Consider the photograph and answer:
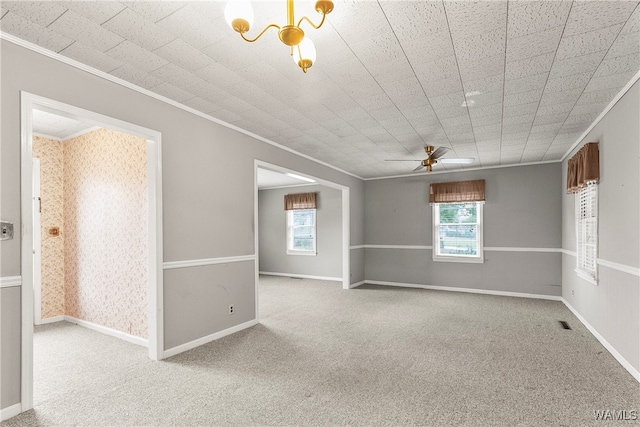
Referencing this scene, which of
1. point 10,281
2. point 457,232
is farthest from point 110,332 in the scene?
point 457,232

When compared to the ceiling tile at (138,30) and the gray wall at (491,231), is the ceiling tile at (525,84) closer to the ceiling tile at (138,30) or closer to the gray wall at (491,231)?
the ceiling tile at (138,30)

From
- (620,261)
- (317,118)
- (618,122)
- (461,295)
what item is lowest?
(461,295)

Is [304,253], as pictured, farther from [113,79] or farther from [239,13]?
[239,13]

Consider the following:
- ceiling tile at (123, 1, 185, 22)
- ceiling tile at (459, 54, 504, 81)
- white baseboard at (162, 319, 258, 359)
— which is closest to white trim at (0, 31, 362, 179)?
ceiling tile at (123, 1, 185, 22)

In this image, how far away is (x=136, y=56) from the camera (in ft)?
7.98

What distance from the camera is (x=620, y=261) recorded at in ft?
9.95

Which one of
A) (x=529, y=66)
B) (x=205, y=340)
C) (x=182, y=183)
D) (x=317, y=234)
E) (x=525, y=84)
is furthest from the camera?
(x=317, y=234)

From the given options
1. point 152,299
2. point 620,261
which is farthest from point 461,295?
point 152,299

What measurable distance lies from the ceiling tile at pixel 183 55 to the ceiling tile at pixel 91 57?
43cm

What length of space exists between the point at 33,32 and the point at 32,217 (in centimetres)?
147

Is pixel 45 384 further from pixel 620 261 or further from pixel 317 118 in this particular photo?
pixel 620 261

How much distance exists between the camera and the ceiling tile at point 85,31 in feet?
6.59

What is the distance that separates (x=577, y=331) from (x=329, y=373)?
10.9 feet

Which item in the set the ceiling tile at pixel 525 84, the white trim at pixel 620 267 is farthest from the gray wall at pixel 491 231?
the ceiling tile at pixel 525 84
